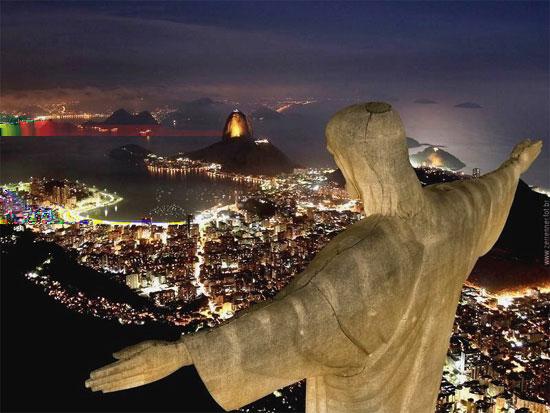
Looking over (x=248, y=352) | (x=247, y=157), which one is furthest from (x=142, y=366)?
(x=247, y=157)

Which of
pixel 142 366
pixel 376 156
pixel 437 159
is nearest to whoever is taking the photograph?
pixel 142 366

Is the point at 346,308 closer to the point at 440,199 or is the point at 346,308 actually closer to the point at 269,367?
the point at 269,367

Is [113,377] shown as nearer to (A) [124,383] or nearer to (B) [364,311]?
(A) [124,383]

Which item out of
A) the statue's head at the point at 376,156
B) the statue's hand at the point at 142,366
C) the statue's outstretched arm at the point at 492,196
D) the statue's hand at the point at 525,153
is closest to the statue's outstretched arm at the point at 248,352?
the statue's hand at the point at 142,366

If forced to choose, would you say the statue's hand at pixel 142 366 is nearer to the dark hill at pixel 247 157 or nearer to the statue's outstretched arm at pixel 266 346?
the statue's outstretched arm at pixel 266 346

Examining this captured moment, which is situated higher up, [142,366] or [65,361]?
[142,366]

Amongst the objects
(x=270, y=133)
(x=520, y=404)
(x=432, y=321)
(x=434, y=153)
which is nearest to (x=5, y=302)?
(x=520, y=404)
